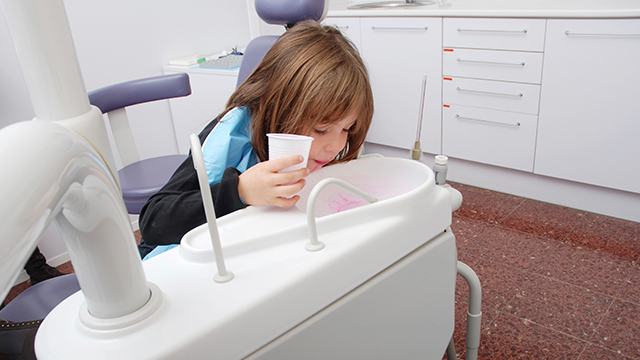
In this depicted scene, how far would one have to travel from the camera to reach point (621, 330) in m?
1.46

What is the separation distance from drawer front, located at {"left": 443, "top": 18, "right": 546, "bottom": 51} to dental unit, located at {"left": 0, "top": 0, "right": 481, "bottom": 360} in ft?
5.78

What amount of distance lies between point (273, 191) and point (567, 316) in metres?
1.31

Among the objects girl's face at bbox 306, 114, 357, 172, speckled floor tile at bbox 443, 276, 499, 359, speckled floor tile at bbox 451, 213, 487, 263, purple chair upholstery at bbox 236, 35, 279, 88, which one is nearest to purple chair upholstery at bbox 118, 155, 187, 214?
purple chair upholstery at bbox 236, 35, 279, 88

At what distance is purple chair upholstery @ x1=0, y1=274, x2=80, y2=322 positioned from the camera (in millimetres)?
810

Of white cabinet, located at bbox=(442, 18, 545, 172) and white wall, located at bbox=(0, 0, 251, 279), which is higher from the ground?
white wall, located at bbox=(0, 0, 251, 279)

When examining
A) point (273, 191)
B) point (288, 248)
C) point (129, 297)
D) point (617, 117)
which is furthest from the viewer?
point (617, 117)

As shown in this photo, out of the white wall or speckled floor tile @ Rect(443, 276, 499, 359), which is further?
the white wall

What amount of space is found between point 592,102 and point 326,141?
169 cm

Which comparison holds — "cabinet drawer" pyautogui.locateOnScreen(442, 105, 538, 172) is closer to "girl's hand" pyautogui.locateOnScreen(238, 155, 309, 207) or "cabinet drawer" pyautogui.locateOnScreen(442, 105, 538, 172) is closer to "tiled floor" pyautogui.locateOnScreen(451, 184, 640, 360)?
"tiled floor" pyautogui.locateOnScreen(451, 184, 640, 360)

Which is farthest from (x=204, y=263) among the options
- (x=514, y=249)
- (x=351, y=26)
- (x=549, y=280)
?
(x=351, y=26)

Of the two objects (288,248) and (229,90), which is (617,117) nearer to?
(229,90)

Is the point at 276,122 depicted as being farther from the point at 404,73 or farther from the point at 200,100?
the point at 404,73

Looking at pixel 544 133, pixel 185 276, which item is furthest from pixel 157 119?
pixel 185 276

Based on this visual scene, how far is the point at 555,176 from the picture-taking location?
2236mm
